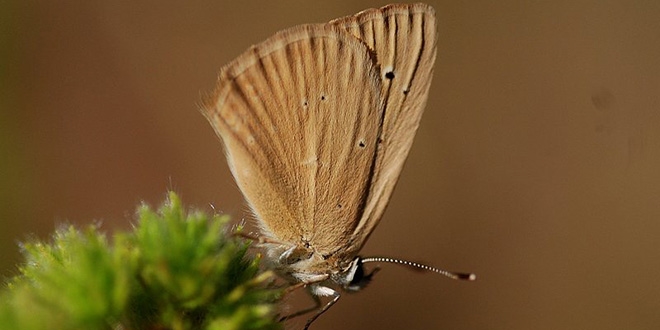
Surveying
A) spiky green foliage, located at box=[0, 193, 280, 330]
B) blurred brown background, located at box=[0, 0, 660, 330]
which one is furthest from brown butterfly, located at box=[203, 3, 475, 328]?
blurred brown background, located at box=[0, 0, 660, 330]

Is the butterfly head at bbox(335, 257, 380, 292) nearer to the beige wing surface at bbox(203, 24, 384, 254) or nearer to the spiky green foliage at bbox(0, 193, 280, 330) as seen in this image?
the beige wing surface at bbox(203, 24, 384, 254)

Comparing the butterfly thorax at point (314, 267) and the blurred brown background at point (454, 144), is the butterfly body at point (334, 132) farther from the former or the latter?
the blurred brown background at point (454, 144)

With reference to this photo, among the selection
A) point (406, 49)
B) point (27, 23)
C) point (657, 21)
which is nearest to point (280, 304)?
point (406, 49)

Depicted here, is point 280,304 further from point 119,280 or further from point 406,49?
point 406,49

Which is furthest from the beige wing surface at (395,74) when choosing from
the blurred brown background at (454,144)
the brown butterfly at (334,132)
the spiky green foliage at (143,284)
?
the blurred brown background at (454,144)

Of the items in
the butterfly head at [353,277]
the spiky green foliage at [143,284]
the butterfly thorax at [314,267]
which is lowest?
the butterfly head at [353,277]

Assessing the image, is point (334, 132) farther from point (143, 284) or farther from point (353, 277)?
point (143, 284)
